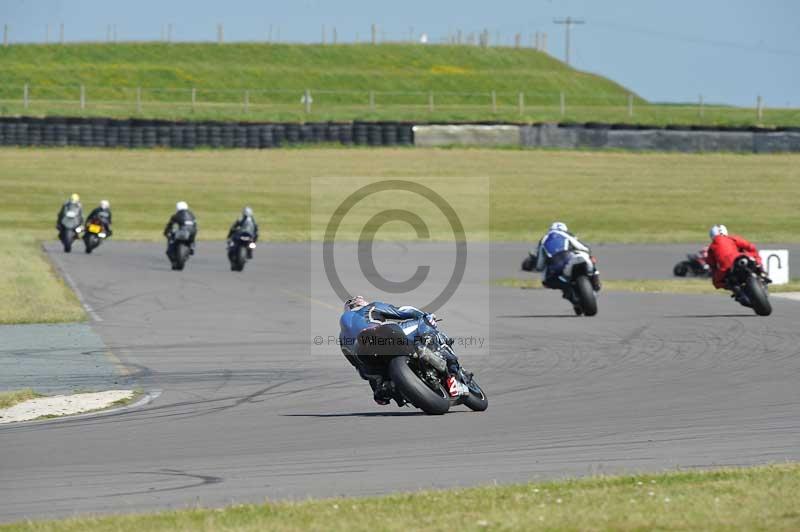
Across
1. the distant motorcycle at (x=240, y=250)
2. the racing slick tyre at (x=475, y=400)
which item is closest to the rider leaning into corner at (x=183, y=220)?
the distant motorcycle at (x=240, y=250)

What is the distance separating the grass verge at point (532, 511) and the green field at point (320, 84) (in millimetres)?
53163

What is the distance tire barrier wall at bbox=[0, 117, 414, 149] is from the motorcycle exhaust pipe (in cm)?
4411

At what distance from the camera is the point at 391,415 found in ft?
40.8

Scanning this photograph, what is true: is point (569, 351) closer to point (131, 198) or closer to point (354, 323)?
point (354, 323)

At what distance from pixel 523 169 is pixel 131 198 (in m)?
15.1

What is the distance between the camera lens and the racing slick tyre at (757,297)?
68.9 feet

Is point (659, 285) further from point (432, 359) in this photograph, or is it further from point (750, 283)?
point (432, 359)

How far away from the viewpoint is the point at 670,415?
12.1 metres

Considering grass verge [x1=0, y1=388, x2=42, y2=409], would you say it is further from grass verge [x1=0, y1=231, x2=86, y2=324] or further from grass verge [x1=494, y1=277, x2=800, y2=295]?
grass verge [x1=494, y1=277, x2=800, y2=295]

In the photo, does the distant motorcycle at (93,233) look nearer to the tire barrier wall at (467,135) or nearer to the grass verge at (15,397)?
the grass verge at (15,397)

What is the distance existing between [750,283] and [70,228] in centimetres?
2044

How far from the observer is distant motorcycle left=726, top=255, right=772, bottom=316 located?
68.8 feet

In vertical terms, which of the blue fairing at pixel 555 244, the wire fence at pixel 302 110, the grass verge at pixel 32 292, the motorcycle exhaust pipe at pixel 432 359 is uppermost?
the wire fence at pixel 302 110

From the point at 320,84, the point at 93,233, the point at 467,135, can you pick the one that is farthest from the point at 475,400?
the point at 320,84
